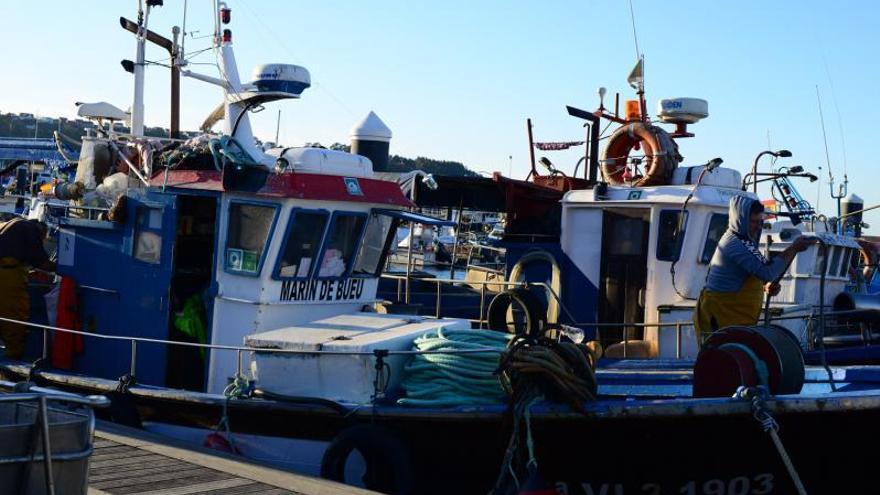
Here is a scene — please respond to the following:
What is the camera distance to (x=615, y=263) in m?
12.8

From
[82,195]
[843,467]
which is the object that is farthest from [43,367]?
[843,467]

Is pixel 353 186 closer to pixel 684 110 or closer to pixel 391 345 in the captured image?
pixel 391 345

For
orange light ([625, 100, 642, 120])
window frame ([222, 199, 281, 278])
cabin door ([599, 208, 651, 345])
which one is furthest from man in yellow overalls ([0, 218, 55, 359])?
orange light ([625, 100, 642, 120])

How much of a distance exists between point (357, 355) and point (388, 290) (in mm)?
9042

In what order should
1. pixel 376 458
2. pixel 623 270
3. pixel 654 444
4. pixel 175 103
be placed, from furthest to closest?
pixel 623 270 < pixel 175 103 < pixel 376 458 < pixel 654 444

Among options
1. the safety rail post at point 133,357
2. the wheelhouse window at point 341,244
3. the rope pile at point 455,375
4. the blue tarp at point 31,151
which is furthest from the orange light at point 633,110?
the blue tarp at point 31,151

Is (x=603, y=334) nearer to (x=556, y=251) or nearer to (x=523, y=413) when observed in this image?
(x=556, y=251)

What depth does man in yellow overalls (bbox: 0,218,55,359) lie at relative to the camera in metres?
10.7

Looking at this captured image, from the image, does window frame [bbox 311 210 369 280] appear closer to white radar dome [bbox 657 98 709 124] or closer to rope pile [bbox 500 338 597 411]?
rope pile [bbox 500 338 597 411]

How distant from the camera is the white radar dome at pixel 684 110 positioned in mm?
14914

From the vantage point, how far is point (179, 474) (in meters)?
7.58

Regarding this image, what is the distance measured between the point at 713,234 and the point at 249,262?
18.1 feet

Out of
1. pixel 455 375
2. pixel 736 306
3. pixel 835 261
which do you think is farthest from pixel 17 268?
pixel 835 261

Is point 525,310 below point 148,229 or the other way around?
below
